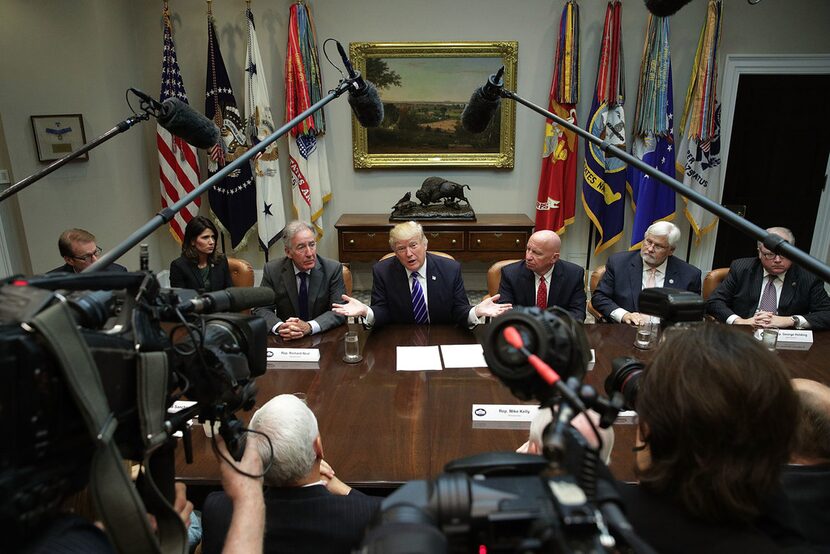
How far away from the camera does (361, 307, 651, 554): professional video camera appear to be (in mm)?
574

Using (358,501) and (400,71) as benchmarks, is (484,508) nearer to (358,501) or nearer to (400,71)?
(358,501)

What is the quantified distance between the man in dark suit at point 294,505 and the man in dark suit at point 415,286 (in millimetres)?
1703

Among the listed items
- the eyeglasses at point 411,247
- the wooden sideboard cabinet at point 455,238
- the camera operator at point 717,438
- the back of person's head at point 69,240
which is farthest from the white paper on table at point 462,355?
the wooden sideboard cabinet at point 455,238

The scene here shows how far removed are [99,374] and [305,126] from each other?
4.62 metres

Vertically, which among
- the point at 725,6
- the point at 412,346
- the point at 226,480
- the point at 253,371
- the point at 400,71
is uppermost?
the point at 725,6

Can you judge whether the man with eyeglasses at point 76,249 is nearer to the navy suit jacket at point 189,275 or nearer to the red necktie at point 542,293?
the navy suit jacket at point 189,275

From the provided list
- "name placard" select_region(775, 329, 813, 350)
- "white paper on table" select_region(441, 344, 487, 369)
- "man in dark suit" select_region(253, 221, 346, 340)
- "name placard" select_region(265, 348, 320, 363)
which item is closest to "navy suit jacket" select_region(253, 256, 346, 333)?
"man in dark suit" select_region(253, 221, 346, 340)

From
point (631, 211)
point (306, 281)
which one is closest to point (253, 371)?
point (306, 281)

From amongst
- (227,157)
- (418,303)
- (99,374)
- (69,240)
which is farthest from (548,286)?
(227,157)

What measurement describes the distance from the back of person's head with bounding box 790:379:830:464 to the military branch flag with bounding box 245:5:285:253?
4.68m

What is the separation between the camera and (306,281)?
127 inches

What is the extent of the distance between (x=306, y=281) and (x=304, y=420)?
1.94 m

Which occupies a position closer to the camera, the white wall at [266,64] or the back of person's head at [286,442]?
the back of person's head at [286,442]

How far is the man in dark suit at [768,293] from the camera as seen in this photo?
304 centimetres
